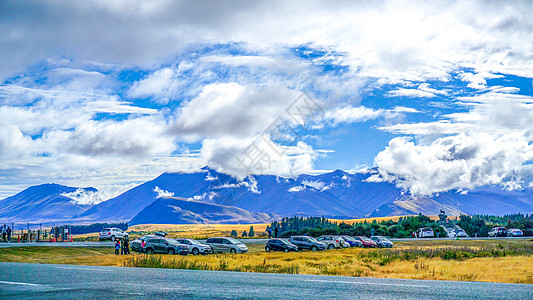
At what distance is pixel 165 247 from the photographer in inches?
1666

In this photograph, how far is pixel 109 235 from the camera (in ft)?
237

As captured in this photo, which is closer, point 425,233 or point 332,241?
point 332,241

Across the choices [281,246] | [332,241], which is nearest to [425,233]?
[332,241]

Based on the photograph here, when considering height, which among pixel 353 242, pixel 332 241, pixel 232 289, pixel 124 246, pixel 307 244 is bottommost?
pixel 232 289

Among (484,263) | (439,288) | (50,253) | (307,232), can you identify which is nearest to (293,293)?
(439,288)

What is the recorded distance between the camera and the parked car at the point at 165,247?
138 feet

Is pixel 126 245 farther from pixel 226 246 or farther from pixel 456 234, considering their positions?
pixel 456 234

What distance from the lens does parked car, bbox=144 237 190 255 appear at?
1661 inches

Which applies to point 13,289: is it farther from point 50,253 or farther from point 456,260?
point 50,253

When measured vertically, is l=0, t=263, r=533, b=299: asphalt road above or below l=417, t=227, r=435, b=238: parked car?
below

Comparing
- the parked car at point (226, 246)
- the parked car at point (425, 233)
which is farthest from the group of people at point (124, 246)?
the parked car at point (425, 233)

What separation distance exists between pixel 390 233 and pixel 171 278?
Result: 79.5m

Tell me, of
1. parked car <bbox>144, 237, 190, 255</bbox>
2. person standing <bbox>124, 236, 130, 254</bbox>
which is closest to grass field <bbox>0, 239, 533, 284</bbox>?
person standing <bbox>124, 236, 130, 254</bbox>

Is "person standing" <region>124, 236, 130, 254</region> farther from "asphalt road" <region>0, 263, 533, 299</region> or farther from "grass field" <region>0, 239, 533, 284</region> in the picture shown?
"asphalt road" <region>0, 263, 533, 299</region>
